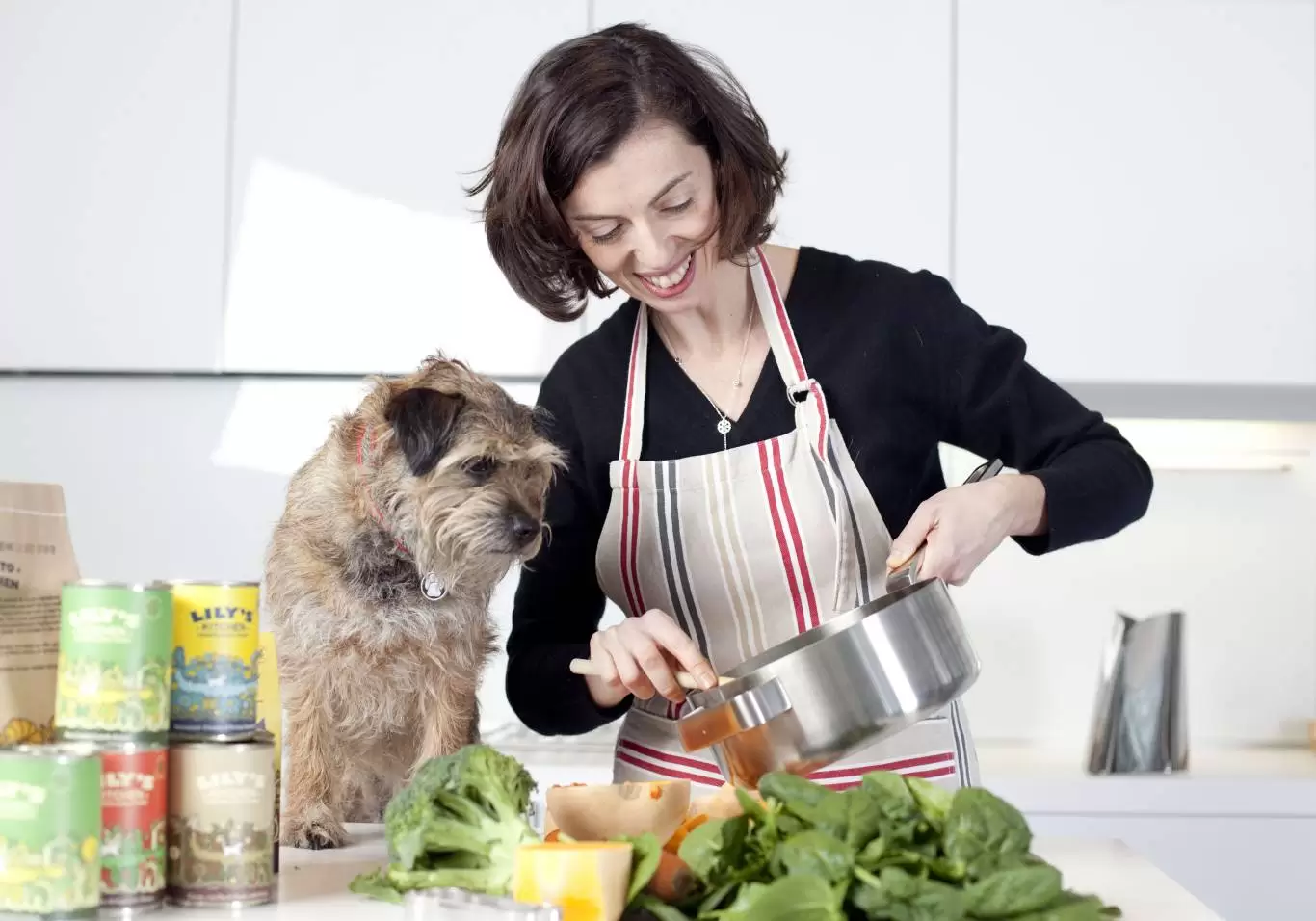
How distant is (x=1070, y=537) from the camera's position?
1349 millimetres

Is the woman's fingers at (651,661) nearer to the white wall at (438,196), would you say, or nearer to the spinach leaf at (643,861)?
the spinach leaf at (643,861)

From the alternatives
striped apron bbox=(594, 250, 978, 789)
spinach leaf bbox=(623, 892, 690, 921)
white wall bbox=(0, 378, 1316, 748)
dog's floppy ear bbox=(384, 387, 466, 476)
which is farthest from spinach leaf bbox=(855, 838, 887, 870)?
white wall bbox=(0, 378, 1316, 748)

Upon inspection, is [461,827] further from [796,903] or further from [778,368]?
[778,368]

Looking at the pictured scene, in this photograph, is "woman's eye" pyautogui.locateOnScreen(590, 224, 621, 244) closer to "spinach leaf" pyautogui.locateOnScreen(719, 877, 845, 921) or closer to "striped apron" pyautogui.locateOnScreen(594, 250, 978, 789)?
"striped apron" pyautogui.locateOnScreen(594, 250, 978, 789)

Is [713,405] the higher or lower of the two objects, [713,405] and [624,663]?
the higher

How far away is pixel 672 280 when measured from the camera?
139cm

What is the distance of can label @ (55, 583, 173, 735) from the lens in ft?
2.94

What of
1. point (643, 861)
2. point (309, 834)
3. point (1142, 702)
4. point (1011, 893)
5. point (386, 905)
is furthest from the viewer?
point (1142, 702)

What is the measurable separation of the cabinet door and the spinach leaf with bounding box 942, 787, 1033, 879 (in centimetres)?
195

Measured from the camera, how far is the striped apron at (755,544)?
150 cm

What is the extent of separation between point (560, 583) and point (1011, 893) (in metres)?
0.93

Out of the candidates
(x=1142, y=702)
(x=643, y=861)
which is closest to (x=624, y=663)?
(x=643, y=861)

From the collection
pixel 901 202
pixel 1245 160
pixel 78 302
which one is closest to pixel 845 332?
pixel 901 202

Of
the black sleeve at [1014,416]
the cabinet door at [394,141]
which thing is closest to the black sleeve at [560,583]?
the black sleeve at [1014,416]
